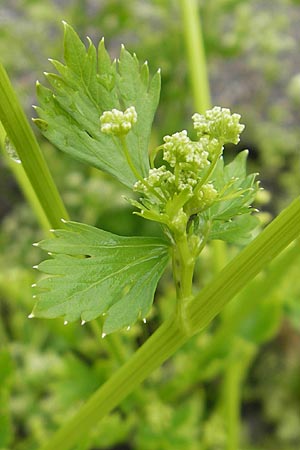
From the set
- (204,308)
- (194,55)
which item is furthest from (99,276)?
(194,55)

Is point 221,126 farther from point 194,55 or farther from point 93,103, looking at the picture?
point 194,55

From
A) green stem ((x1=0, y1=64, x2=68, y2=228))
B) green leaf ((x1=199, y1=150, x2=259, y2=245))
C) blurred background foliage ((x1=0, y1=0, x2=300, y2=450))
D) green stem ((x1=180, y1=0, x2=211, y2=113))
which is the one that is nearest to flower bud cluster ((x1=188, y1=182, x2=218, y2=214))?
green leaf ((x1=199, y1=150, x2=259, y2=245))

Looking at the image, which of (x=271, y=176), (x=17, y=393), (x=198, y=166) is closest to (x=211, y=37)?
(x=271, y=176)

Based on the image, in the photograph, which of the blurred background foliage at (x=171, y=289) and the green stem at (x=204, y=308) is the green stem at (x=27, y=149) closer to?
the green stem at (x=204, y=308)

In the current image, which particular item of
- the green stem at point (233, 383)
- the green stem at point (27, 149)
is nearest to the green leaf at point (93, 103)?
the green stem at point (27, 149)

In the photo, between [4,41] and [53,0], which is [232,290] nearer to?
[4,41]
